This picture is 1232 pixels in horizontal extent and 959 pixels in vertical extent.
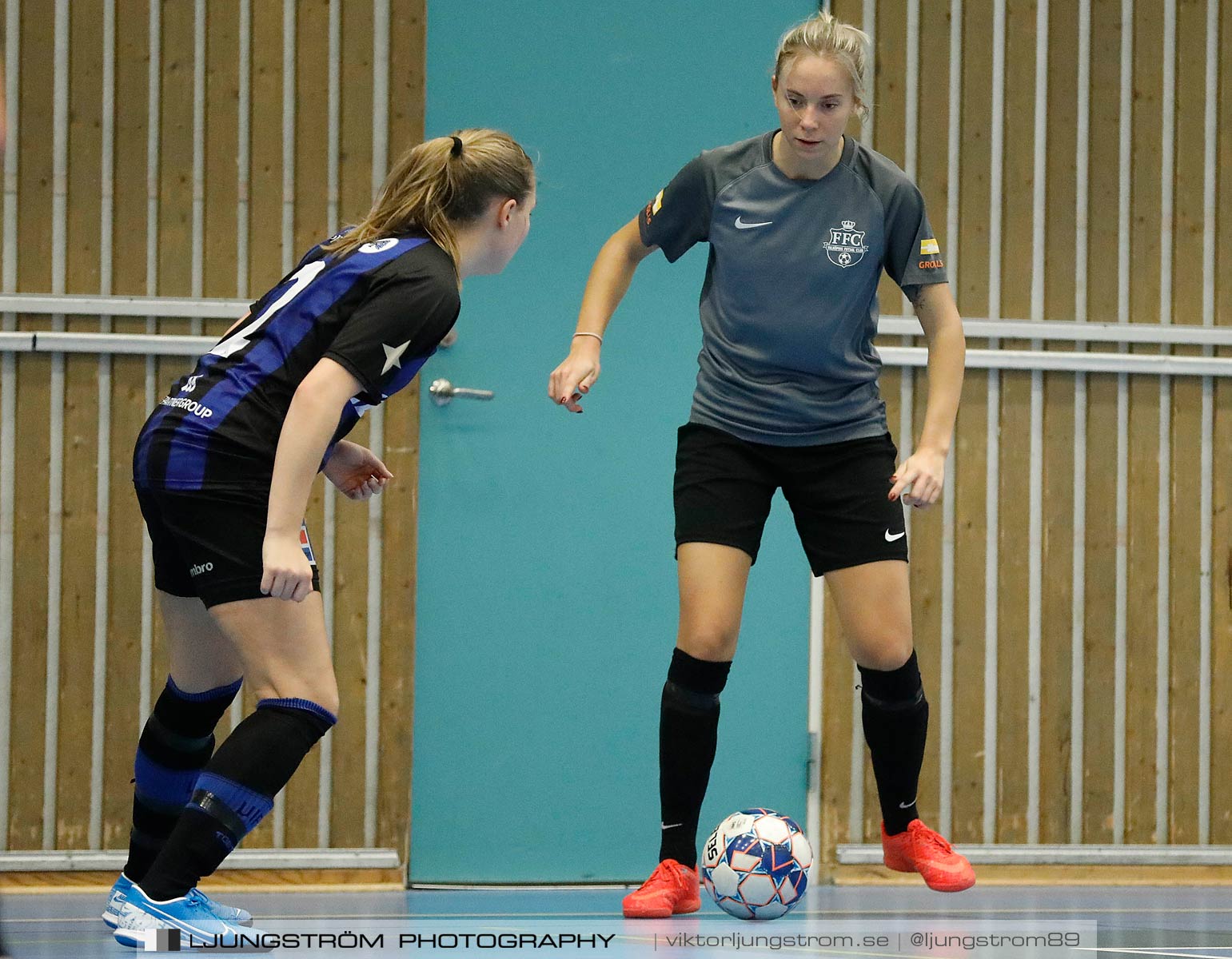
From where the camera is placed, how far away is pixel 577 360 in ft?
10.2

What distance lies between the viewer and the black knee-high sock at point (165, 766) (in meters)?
2.95

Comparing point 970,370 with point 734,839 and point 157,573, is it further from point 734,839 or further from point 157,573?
point 157,573

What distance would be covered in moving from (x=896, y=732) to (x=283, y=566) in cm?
150

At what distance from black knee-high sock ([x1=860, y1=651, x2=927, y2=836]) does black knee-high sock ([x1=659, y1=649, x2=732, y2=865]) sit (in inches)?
15.1

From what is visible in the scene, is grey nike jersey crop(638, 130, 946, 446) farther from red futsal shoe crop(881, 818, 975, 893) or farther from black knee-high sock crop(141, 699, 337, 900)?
black knee-high sock crop(141, 699, 337, 900)

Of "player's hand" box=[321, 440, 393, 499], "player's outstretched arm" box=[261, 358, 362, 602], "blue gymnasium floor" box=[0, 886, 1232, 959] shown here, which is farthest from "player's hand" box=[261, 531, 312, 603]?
"blue gymnasium floor" box=[0, 886, 1232, 959]

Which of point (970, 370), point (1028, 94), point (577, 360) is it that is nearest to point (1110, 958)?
point (577, 360)

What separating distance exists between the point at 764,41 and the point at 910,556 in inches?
71.2

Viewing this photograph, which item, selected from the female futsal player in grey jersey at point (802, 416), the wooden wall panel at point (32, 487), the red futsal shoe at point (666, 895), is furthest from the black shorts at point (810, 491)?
the wooden wall panel at point (32, 487)

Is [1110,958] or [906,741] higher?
[906,741]

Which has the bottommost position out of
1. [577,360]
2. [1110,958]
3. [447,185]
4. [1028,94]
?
[1110,958]

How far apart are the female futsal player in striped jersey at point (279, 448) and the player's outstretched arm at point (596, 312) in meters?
0.32

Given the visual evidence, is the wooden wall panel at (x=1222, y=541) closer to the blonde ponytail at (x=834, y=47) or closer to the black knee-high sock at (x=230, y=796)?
the blonde ponytail at (x=834, y=47)

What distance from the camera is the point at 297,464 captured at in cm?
245
